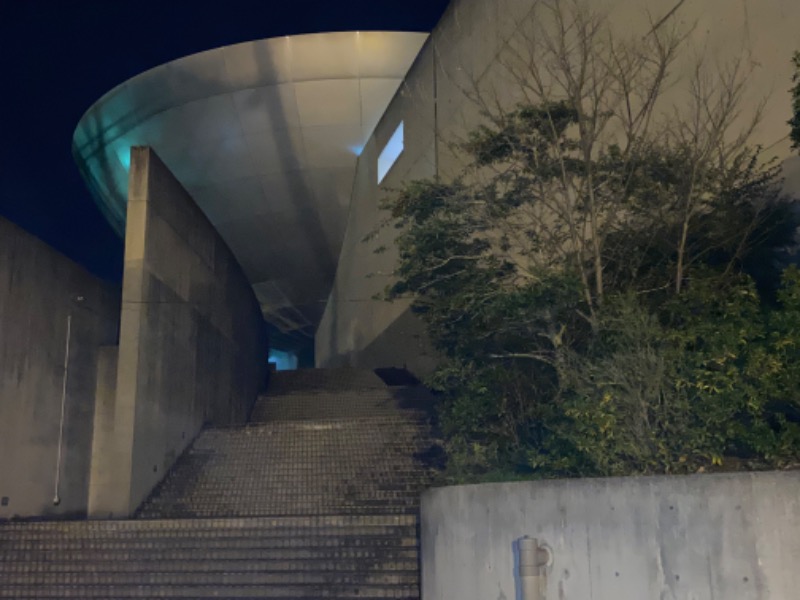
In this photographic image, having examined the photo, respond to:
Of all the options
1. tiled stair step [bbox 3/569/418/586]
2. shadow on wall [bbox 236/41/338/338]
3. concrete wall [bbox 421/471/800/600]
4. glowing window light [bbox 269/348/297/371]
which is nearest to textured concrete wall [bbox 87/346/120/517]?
tiled stair step [bbox 3/569/418/586]

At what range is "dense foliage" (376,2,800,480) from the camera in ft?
15.9

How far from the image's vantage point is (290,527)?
314 inches

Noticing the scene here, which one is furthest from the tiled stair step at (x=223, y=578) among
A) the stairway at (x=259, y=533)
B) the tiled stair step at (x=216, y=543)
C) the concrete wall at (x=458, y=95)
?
the concrete wall at (x=458, y=95)

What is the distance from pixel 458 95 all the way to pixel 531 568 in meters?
9.49

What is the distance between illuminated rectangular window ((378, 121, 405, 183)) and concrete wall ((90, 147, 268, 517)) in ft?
16.9

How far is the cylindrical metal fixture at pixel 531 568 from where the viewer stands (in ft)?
15.4

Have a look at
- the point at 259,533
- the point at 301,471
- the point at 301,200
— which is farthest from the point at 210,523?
the point at 301,200

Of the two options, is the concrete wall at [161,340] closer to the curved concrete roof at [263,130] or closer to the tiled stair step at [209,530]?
the tiled stair step at [209,530]

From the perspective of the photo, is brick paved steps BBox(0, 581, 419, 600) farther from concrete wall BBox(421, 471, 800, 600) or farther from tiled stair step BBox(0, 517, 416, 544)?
concrete wall BBox(421, 471, 800, 600)

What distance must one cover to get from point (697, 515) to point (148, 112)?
19.9 metres

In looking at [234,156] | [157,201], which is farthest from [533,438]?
[234,156]

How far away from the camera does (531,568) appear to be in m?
4.72

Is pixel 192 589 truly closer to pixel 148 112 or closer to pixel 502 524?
pixel 502 524

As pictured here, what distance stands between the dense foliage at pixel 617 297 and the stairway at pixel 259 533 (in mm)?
1294
